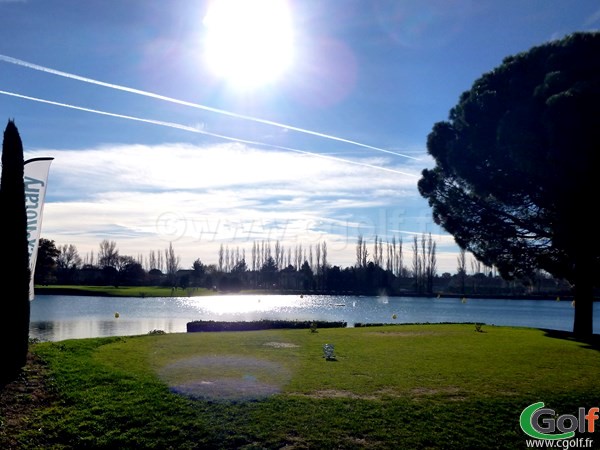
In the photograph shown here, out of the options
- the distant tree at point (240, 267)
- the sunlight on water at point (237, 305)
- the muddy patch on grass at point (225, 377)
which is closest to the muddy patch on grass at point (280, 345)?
the muddy patch on grass at point (225, 377)

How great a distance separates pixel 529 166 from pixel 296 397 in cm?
1671

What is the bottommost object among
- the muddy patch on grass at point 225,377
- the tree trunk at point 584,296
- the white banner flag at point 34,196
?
the muddy patch on grass at point 225,377

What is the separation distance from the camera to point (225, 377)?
Result: 39.7ft

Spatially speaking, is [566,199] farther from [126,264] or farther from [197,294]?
[126,264]

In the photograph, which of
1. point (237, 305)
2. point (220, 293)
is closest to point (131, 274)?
point (220, 293)

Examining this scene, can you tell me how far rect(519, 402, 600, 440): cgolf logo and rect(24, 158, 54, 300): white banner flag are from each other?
→ 42.6ft

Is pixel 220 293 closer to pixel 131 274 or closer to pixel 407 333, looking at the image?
pixel 131 274

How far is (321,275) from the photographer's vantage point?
4921 inches

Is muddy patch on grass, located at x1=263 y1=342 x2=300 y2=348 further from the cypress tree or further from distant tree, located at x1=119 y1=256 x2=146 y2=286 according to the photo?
distant tree, located at x1=119 y1=256 x2=146 y2=286

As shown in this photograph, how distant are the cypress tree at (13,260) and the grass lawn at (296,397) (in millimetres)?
1026

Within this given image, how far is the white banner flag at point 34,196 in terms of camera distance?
1467 cm

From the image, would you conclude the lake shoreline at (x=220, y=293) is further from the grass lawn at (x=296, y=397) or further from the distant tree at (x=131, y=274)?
the grass lawn at (x=296, y=397)

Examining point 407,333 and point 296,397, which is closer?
point 296,397

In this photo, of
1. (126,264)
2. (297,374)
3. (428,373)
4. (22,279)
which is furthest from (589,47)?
(126,264)
